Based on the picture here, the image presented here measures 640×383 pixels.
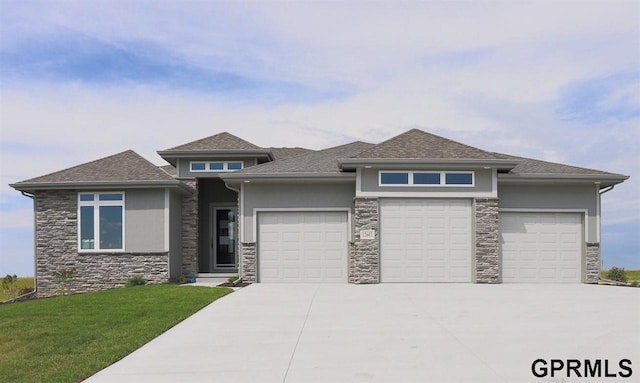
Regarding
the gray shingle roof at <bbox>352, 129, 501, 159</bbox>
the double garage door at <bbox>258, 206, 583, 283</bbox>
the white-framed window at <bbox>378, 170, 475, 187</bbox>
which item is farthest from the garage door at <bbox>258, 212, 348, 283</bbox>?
the gray shingle roof at <bbox>352, 129, 501, 159</bbox>

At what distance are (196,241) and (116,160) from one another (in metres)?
4.01

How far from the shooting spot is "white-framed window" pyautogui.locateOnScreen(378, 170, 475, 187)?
16.4 m

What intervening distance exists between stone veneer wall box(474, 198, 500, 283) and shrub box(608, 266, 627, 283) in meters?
5.20

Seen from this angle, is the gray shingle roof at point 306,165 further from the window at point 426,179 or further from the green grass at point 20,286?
the green grass at point 20,286

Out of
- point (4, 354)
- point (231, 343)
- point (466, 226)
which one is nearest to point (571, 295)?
point (466, 226)

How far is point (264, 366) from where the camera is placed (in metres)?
6.96

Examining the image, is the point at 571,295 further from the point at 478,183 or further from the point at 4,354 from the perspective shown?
the point at 4,354

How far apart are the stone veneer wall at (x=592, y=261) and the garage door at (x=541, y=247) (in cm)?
23

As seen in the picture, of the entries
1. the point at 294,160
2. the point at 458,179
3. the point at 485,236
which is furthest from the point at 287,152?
the point at 485,236

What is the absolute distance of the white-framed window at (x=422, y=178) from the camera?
53.7 feet

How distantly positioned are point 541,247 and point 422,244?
12.7 ft

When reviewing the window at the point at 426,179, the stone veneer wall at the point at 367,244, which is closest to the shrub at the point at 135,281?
the stone veneer wall at the point at 367,244

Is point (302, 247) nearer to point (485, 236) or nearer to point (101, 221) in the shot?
point (485, 236)

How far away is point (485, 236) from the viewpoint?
16406 millimetres
